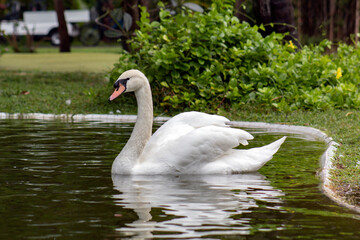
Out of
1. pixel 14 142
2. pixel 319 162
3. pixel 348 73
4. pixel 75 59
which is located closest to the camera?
pixel 319 162

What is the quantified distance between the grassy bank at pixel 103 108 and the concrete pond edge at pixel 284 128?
0.10 metres

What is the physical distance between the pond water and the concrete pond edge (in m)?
0.10

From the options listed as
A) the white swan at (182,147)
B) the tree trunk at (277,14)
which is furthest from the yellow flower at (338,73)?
the white swan at (182,147)

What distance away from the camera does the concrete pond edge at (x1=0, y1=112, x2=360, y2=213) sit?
677 centimetres

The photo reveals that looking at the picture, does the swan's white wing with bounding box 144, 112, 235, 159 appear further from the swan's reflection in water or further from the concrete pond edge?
the concrete pond edge

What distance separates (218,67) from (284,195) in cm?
789

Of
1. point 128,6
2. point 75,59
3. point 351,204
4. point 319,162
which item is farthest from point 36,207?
point 75,59

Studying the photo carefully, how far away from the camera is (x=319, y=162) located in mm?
8570

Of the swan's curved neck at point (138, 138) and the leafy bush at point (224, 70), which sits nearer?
the swan's curved neck at point (138, 138)

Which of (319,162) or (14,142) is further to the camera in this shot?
(14,142)

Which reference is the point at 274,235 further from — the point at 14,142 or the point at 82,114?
the point at 82,114

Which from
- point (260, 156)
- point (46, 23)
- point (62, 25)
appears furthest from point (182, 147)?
point (46, 23)

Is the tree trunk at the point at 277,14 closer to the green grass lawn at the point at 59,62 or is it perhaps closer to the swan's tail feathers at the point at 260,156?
the green grass lawn at the point at 59,62

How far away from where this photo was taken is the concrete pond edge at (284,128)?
677cm
